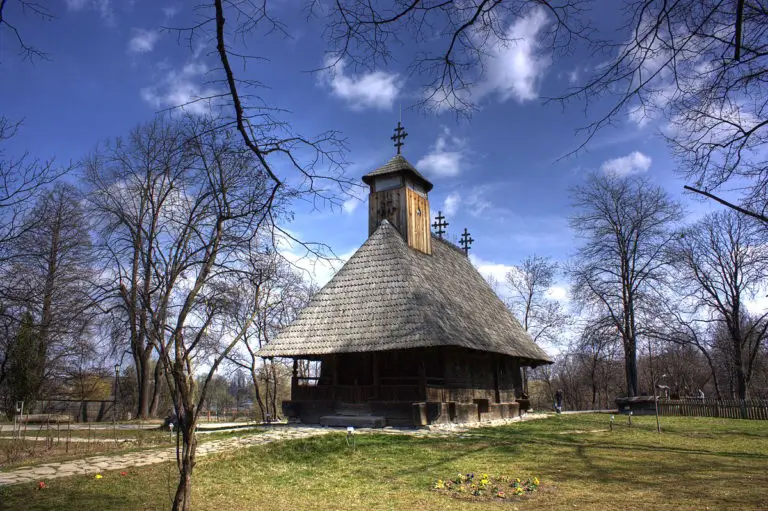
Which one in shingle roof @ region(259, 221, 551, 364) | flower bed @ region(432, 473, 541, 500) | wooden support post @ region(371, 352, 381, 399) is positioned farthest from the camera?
wooden support post @ region(371, 352, 381, 399)

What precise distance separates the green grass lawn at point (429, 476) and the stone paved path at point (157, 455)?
600 millimetres

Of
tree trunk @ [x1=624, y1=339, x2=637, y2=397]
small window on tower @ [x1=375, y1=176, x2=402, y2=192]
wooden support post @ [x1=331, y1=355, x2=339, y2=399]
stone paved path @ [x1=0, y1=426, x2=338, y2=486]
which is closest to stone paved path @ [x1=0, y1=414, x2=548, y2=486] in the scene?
stone paved path @ [x1=0, y1=426, x2=338, y2=486]

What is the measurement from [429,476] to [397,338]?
7.28 meters

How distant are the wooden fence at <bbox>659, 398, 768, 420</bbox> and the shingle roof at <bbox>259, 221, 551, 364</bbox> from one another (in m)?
9.75

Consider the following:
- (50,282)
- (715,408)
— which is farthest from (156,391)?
(715,408)

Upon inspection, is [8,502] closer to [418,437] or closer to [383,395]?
[418,437]

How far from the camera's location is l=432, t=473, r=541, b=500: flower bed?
6684mm

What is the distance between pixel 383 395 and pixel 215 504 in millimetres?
9793

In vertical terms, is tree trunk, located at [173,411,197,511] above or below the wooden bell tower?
below

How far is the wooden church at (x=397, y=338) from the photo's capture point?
607 inches

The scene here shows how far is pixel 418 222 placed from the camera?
21734 mm

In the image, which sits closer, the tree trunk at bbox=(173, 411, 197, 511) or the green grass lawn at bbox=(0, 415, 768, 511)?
the tree trunk at bbox=(173, 411, 197, 511)

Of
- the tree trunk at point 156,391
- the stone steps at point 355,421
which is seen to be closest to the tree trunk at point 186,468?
the stone steps at point 355,421

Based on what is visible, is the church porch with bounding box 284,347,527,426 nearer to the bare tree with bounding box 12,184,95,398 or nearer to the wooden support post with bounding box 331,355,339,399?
the wooden support post with bounding box 331,355,339,399
